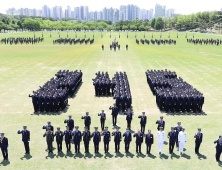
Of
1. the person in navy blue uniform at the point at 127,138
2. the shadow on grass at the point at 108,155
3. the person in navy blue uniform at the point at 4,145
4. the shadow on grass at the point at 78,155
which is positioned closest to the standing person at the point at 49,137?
the shadow on grass at the point at 78,155

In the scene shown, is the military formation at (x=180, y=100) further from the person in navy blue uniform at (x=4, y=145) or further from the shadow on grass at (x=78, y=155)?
the person in navy blue uniform at (x=4, y=145)

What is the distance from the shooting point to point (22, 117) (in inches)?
534

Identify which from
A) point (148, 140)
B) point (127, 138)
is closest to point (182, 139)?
point (148, 140)

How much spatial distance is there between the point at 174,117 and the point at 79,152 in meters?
Result: 6.32

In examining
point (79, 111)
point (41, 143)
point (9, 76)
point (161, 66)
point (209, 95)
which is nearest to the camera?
point (41, 143)

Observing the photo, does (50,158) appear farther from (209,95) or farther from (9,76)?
(9,76)

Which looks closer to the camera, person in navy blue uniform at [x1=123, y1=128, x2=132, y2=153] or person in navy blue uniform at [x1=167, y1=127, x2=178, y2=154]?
person in navy blue uniform at [x1=123, y1=128, x2=132, y2=153]

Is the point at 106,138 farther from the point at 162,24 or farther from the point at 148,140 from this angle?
the point at 162,24

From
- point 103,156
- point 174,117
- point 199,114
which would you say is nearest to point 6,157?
point 103,156

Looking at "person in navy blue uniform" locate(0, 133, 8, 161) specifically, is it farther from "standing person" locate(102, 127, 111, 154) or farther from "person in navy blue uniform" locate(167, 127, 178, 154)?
"person in navy blue uniform" locate(167, 127, 178, 154)

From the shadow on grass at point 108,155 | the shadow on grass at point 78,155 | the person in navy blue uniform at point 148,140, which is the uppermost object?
the person in navy blue uniform at point 148,140

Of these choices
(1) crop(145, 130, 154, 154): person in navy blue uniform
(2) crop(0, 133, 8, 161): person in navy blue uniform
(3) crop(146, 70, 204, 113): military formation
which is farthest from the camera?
(3) crop(146, 70, 204, 113): military formation

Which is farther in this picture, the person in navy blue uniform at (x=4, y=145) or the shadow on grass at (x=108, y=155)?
the shadow on grass at (x=108, y=155)

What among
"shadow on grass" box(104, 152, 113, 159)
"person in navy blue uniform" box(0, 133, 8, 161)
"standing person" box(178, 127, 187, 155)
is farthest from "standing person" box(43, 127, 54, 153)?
"standing person" box(178, 127, 187, 155)
